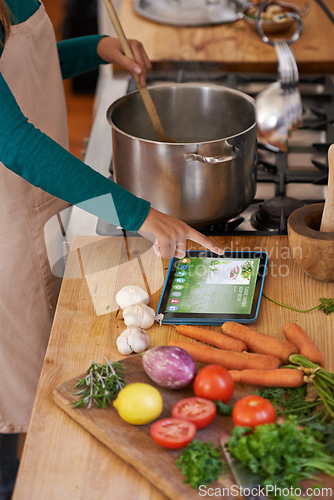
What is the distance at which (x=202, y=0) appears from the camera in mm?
2305

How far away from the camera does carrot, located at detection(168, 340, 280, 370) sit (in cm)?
92

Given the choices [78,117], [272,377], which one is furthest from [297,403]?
[78,117]

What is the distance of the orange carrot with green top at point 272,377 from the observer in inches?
34.3

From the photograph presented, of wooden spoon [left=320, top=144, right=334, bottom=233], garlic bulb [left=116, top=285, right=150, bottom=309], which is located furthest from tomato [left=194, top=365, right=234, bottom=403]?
wooden spoon [left=320, top=144, right=334, bottom=233]

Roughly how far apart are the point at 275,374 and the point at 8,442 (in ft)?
2.79

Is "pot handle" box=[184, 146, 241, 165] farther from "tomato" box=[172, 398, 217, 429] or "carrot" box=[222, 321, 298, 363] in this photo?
"tomato" box=[172, 398, 217, 429]

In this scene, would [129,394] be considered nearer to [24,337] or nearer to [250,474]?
[250,474]

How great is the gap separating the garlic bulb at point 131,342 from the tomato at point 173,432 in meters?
0.18

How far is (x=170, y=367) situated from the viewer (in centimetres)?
85

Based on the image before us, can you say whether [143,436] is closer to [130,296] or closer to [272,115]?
[130,296]

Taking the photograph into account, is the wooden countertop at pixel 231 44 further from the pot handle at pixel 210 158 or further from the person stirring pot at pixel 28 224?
the pot handle at pixel 210 158

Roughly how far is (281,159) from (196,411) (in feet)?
2.80

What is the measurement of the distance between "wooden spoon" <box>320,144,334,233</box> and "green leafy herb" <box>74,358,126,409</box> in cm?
44

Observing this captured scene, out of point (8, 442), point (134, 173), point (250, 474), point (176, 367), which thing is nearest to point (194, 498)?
point (250, 474)
